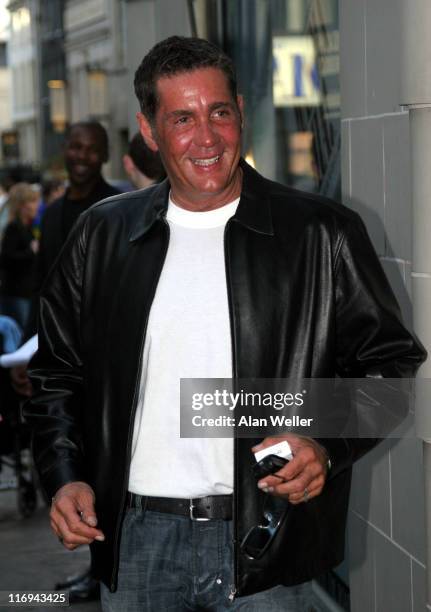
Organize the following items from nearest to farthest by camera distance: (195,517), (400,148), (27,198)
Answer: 1. (195,517)
2. (400,148)
3. (27,198)

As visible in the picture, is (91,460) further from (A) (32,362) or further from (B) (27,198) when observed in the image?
(B) (27,198)

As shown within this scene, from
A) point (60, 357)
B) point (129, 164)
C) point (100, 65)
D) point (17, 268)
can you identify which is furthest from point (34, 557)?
point (100, 65)

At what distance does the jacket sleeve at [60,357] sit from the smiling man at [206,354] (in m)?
0.02

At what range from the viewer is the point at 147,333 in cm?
277

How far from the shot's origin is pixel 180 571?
2.74 meters

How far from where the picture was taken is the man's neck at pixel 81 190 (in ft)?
21.6

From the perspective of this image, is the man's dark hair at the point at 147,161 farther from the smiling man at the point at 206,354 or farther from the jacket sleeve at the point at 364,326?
the jacket sleeve at the point at 364,326

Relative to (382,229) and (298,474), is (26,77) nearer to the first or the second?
(382,229)

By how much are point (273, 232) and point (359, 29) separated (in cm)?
159

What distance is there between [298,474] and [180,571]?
47 cm

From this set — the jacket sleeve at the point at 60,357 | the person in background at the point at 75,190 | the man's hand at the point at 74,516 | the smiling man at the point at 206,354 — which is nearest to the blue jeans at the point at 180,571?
the smiling man at the point at 206,354

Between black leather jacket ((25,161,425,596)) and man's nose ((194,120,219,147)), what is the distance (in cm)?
16

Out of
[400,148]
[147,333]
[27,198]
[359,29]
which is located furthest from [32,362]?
[27,198]

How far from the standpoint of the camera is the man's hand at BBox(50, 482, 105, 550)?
Result: 265 cm
